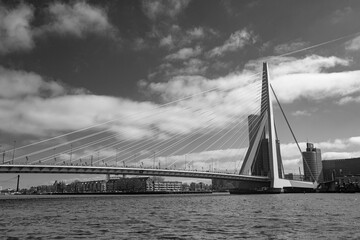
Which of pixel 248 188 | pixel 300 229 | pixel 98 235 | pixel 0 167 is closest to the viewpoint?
pixel 98 235

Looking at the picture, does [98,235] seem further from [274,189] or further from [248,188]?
[248,188]

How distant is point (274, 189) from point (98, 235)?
236 ft

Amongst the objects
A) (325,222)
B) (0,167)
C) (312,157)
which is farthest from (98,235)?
(312,157)

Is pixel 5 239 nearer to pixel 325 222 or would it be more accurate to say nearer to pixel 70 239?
pixel 70 239

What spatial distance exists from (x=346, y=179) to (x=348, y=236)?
12353cm

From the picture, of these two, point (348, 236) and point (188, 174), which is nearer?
point (348, 236)

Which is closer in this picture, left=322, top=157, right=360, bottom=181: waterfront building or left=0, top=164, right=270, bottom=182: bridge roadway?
left=0, top=164, right=270, bottom=182: bridge roadway

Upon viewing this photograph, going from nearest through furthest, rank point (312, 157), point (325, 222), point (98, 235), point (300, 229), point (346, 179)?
point (98, 235) < point (300, 229) < point (325, 222) < point (346, 179) < point (312, 157)

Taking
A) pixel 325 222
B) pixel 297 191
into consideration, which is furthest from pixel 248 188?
pixel 325 222

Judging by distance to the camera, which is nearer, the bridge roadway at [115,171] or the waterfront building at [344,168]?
the bridge roadway at [115,171]

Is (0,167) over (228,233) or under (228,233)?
over

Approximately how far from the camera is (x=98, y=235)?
1653 centimetres

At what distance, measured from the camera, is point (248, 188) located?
11419 centimetres

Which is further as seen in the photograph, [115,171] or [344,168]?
[344,168]
